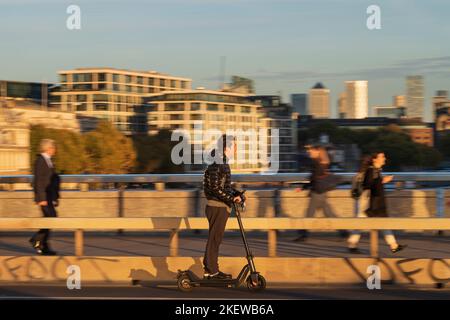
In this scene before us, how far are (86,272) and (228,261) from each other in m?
1.96

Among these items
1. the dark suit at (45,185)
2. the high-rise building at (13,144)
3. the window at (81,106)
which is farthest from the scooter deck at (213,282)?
the window at (81,106)

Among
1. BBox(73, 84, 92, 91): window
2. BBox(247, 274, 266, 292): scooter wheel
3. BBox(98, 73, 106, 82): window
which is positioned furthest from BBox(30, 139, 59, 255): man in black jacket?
BBox(98, 73, 106, 82): window

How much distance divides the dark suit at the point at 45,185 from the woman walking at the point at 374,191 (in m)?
4.80

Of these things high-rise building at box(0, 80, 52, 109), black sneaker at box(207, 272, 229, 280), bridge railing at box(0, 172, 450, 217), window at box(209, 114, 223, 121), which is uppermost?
high-rise building at box(0, 80, 52, 109)

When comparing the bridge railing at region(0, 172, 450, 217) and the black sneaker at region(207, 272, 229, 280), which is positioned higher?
the bridge railing at region(0, 172, 450, 217)

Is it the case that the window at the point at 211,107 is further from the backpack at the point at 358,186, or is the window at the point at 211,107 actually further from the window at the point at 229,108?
the backpack at the point at 358,186

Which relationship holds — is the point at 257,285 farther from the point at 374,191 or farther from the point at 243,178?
the point at 243,178

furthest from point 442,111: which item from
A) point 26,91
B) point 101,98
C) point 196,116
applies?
point 26,91

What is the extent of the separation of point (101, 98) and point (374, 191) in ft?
593

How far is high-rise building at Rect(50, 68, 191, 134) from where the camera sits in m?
187

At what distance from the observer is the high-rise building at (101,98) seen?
187 metres

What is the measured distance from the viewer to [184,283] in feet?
33.1

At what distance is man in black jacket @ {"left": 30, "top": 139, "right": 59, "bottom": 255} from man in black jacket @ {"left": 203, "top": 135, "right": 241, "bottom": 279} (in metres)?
3.55

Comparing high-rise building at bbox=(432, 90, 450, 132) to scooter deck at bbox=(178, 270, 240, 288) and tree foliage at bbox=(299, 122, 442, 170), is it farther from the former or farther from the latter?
scooter deck at bbox=(178, 270, 240, 288)
